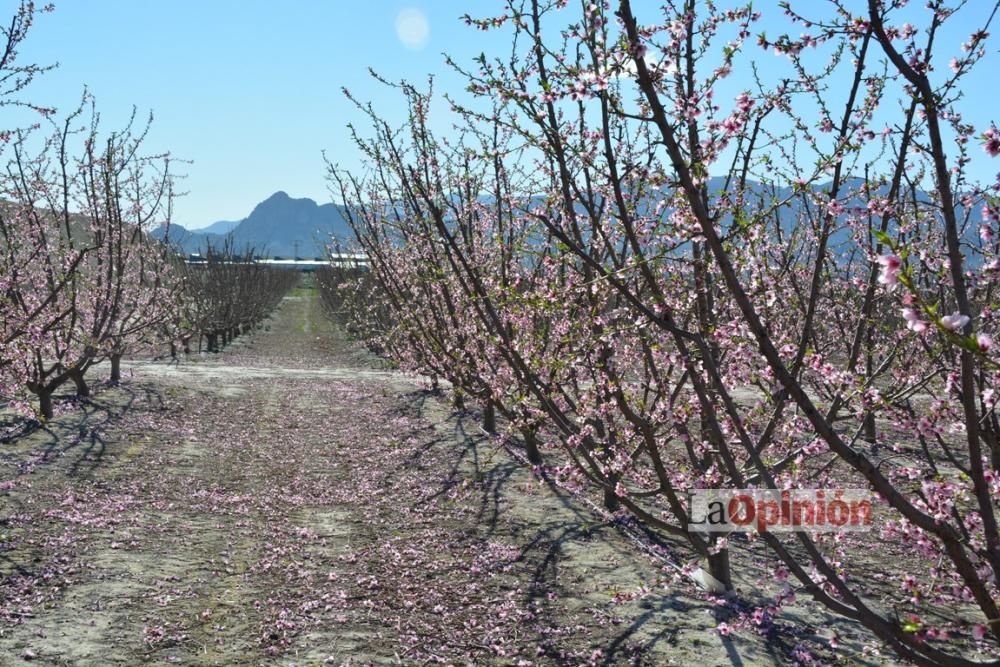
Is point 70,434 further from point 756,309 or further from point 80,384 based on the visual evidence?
→ point 756,309

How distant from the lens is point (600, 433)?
7703 millimetres

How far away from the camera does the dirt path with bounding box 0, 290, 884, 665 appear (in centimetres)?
573

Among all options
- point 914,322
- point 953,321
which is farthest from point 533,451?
point 953,321

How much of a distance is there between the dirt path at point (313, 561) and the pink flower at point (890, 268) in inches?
157

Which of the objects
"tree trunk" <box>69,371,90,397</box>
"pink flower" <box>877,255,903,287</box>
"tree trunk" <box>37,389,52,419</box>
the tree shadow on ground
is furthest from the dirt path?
"pink flower" <box>877,255,903,287</box>

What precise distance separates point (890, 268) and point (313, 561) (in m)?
6.78

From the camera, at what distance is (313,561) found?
7703mm

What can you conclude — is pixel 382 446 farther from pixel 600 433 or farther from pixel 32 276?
pixel 32 276

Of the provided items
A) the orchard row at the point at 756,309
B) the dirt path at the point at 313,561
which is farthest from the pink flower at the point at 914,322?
the dirt path at the point at 313,561

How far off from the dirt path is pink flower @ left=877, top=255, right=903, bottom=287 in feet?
13.1

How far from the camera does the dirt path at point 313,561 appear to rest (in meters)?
5.73

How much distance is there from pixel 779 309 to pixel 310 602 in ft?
16.5

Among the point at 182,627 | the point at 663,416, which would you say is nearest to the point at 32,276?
the point at 182,627

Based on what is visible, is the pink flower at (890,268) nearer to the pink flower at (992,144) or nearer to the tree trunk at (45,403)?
the pink flower at (992,144)
